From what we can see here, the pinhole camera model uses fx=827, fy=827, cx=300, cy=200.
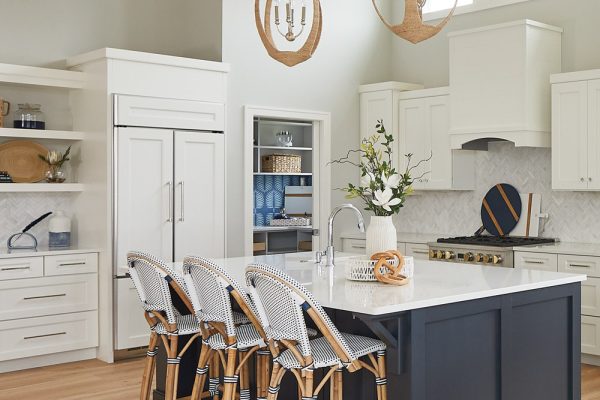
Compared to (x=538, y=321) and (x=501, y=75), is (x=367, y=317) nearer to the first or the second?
(x=538, y=321)

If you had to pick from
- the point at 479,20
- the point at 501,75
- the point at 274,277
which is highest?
the point at 479,20

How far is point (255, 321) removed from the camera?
382cm

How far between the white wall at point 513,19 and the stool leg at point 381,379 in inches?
156

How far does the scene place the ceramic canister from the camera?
636cm

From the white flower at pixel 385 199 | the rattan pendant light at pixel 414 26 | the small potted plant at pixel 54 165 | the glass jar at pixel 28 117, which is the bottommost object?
the white flower at pixel 385 199

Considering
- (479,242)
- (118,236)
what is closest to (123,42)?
A: (118,236)

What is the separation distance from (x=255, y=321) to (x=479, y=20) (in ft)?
15.3

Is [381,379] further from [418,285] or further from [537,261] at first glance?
[537,261]

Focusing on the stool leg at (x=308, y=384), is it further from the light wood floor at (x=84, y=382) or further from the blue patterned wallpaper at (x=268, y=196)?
the blue patterned wallpaper at (x=268, y=196)

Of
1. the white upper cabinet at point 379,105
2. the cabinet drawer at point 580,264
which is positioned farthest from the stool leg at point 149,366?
the white upper cabinet at point 379,105

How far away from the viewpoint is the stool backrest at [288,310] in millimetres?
3418

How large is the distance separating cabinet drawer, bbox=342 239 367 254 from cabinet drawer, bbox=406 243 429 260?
50 centimetres

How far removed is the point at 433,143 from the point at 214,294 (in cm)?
391

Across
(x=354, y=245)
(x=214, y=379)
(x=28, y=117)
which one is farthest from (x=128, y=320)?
(x=354, y=245)
